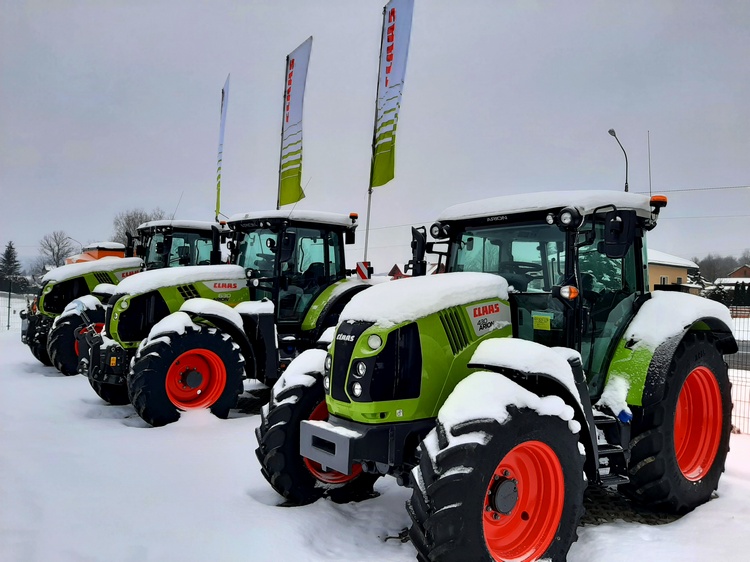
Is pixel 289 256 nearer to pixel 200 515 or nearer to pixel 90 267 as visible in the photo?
pixel 200 515

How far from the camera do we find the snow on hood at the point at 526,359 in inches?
132

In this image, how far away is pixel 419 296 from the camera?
12.1ft

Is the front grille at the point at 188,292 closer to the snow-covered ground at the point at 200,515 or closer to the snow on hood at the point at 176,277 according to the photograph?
the snow on hood at the point at 176,277

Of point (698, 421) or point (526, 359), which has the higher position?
point (526, 359)

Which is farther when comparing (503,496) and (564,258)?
(564,258)

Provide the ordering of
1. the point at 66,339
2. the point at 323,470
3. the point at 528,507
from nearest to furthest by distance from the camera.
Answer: the point at 528,507 → the point at 323,470 → the point at 66,339

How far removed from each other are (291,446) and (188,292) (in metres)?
4.25

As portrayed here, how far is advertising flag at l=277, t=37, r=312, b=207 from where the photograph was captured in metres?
13.5

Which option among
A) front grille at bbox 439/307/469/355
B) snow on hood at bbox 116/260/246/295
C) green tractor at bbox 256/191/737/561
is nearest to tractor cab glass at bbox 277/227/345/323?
snow on hood at bbox 116/260/246/295

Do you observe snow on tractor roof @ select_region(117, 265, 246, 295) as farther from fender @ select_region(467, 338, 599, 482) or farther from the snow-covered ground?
fender @ select_region(467, 338, 599, 482)

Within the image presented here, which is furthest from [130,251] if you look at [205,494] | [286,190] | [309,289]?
[205,494]

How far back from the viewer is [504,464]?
332 cm

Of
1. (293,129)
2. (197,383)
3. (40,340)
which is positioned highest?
(293,129)

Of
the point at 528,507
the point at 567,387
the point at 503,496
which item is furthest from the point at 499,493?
the point at 567,387
